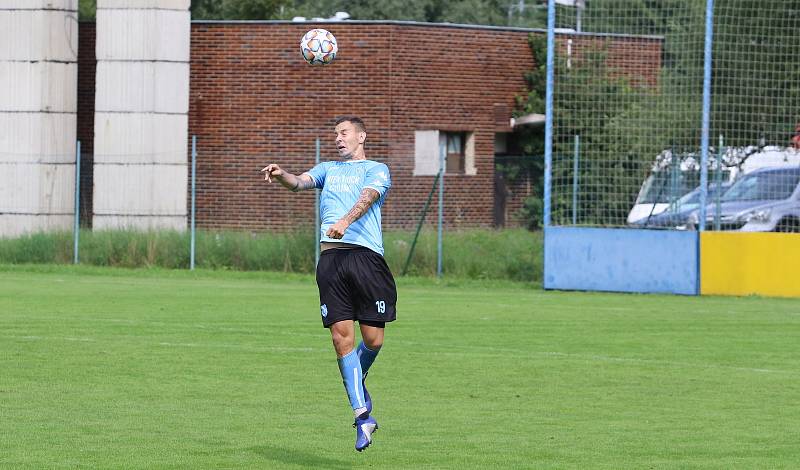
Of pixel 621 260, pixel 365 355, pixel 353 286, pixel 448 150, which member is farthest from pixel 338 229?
pixel 448 150

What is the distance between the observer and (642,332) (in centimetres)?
1731

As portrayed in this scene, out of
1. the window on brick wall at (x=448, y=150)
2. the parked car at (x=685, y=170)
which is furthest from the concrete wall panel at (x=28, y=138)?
the parked car at (x=685, y=170)

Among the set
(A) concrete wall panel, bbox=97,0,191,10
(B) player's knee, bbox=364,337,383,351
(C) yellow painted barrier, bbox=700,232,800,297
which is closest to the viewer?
(B) player's knee, bbox=364,337,383,351

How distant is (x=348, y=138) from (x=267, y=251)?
18.0m

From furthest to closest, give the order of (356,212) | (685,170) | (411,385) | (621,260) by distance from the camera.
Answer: (685,170)
(621,260)
(411,385)
(356,212)

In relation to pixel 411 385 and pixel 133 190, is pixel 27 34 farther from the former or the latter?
pixel 411 385

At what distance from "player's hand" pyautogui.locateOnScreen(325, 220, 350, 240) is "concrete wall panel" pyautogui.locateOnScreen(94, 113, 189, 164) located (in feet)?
77.3

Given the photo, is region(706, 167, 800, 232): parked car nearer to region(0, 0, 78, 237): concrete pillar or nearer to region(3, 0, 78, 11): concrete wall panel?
region(0, 0, 78, 237): concrete pillar

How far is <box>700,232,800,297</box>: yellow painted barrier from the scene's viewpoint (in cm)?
2269

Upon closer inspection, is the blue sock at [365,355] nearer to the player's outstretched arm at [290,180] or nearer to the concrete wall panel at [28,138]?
the player's outstretched arm at [290,180]

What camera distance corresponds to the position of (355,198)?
30.5 feet

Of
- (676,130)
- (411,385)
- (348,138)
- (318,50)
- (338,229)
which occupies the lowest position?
(411,385)

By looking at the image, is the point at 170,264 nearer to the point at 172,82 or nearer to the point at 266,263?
the point at 266,263

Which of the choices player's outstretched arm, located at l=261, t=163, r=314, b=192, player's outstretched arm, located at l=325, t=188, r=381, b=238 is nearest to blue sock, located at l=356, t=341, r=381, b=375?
player's outstretched arm, located at l=325, t=188, r=381, b=238
